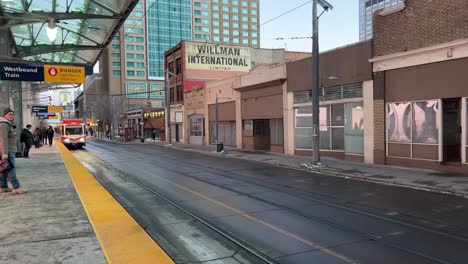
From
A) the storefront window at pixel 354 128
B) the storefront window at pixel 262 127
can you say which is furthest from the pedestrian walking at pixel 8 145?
the storefront window at pixel 262 127

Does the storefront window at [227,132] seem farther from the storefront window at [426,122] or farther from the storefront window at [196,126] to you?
the storefront window at [426,122]

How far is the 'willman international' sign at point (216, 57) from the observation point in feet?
160

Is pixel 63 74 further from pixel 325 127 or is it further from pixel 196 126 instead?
pixel 196 126

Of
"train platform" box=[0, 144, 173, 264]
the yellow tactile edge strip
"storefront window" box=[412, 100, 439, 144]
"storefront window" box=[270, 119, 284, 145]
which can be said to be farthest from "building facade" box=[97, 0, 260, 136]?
the yellow tactile edge strip

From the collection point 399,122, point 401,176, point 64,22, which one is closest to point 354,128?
point 399,122

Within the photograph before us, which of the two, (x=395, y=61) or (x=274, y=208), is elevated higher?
(x=395, y=61)

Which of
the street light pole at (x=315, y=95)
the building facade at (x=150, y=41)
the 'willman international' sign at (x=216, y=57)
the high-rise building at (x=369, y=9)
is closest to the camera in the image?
the street light pole at (x=315, y=95)

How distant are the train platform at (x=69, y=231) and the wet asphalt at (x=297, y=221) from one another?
459 mm

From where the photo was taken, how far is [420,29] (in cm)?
1582

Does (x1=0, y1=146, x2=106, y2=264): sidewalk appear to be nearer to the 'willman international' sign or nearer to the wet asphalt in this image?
the wet asphalt

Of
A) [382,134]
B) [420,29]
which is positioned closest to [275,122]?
[382,134]

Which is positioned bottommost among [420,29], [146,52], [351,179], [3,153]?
[351,179]

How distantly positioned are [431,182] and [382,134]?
557cm

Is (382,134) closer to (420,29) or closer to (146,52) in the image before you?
(420,29)
